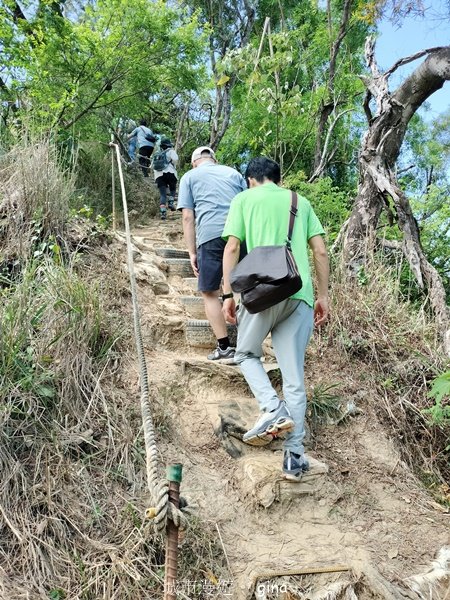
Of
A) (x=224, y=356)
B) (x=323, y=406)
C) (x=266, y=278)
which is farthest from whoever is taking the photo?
(x=224, y=356)

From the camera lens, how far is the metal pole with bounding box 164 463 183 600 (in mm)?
1474

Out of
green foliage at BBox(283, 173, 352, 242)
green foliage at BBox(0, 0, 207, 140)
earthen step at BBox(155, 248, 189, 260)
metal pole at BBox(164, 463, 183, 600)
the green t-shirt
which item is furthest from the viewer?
green foliage at BBox(0, 0, 207, 140)

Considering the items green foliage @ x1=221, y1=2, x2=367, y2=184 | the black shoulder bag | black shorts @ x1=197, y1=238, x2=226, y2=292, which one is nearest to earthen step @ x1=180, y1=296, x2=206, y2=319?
black shorts @ x1=197, y1=238, x2=226, y2=292

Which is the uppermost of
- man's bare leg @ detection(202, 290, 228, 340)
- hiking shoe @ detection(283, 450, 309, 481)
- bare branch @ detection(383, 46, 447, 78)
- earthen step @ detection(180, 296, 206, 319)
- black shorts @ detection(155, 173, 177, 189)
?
bare branch @ detection(383, 46, 447, 78)

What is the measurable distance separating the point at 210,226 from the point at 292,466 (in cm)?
196

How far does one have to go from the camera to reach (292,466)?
271cm

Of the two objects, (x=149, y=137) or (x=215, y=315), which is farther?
(x=149, y=137)

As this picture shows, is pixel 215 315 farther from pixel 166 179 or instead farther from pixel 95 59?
pixel 95 59

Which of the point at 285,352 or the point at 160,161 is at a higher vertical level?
the point at 160,161

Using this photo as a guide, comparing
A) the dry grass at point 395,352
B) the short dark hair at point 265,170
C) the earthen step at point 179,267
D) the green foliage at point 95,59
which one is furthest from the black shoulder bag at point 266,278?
the green foliage at point 95,59

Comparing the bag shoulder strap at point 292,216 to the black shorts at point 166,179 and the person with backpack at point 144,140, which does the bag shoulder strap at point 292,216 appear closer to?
the black shorts at point 166,179

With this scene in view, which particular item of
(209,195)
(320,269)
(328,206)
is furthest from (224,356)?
(328,206)

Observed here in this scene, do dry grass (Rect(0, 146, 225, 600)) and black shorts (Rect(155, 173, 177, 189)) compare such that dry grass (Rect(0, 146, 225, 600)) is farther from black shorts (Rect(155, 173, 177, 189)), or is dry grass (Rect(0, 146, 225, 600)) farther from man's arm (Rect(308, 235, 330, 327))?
black shorts (Rect(155, 173, 177, 189))

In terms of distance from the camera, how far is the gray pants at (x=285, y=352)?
Answer: 2.71 metres
